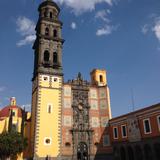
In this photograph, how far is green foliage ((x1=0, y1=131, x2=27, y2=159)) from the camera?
111 feet

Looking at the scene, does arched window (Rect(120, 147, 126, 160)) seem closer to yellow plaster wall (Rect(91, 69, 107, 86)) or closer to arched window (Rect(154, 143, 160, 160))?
arched window (Rect(154, 143, 160, 160))

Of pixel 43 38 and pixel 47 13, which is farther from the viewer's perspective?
pixel 47 13

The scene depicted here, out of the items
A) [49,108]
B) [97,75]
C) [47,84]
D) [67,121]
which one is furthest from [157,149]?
[47,84]

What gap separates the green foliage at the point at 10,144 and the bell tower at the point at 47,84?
2.09 meters

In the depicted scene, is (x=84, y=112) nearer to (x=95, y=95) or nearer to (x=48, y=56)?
(x=95, y=95)

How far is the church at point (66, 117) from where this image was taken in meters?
35.4

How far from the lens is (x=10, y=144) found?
3400 centimetres

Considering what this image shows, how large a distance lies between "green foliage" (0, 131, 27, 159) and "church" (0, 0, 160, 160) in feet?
6.37

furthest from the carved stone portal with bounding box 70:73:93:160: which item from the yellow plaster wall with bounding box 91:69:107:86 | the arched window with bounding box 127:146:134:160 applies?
the arched window with bounding box 127:146:134:160

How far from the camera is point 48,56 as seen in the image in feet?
138

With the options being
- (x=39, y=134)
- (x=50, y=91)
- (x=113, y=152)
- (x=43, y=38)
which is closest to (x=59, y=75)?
(x=50, y=91)

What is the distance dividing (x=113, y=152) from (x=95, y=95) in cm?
1060

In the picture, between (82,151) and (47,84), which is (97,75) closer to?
(47,84)

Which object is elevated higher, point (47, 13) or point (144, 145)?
point (47, 13)
